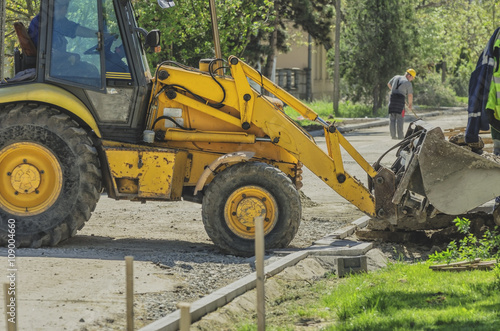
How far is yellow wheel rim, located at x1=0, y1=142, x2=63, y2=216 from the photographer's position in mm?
10539

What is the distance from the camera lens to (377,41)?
42156 millimetres

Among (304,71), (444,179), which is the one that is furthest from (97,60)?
(304,71)

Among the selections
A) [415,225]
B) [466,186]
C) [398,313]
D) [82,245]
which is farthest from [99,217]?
[398,313]

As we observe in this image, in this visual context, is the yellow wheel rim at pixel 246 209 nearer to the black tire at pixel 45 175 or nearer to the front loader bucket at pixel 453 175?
the black tire at pixel 45 175

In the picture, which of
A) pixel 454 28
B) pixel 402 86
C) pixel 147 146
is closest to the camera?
pixel 147 146

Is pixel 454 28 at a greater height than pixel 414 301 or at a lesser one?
greater

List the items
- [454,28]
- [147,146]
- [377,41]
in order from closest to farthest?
[147,146] < [377,41] < [454,28]

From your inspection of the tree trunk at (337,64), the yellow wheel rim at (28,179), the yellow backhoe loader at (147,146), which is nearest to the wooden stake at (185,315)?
the yellow backhoe loader at (147,146)

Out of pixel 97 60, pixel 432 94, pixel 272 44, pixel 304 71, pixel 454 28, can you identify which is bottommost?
pixel 432 94

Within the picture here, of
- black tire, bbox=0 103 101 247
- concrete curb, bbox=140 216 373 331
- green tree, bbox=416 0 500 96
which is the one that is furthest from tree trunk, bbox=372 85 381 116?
black tire, bbox=0 103 101 247

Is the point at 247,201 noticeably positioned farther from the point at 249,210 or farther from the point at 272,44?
the point at 272,44

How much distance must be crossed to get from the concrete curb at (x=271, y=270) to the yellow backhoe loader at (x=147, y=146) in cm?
45

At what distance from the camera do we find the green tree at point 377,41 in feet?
137

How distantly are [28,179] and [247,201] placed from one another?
Result: 2450mm
